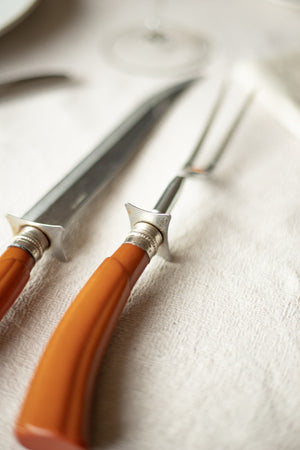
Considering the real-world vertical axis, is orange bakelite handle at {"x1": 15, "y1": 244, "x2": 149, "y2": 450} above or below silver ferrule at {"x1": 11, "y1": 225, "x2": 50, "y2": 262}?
below

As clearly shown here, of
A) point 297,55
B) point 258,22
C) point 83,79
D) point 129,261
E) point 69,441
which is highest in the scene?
point 258,22

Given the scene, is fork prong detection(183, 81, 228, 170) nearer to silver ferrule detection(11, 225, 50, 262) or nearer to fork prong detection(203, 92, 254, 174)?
fork prong detection(203, 92, 254, 174)

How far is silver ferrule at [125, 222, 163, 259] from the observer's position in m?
0.28

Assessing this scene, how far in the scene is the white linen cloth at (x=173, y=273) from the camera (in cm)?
23

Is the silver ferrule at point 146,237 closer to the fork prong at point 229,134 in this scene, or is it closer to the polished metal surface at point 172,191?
the polished metal surface at point 172,191

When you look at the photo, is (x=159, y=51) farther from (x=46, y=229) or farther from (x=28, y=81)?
(x=46, y=229)

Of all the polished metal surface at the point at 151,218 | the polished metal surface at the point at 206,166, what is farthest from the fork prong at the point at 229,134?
the polished metal surface at the point at 151,218

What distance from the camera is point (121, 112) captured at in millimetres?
467

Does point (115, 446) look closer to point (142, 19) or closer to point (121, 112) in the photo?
point (121, 112)

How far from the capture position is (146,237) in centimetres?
Answer: 28

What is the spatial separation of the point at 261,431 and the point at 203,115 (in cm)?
35

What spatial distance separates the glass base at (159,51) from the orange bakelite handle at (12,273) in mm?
347

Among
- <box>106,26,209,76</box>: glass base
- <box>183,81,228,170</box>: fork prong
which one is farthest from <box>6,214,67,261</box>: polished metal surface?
<box>106,26,209,76</box>: glass base

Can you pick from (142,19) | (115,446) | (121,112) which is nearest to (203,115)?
(121,112)
